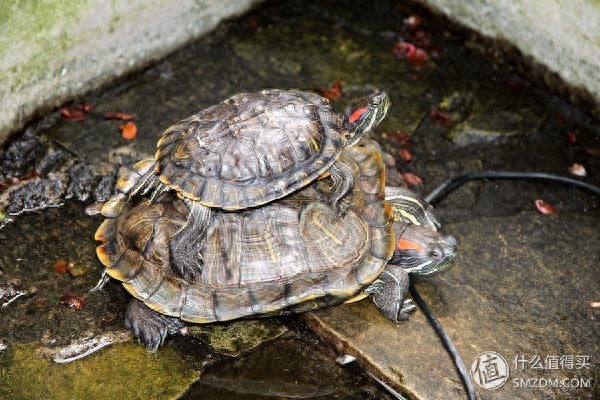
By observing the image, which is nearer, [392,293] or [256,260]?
[256,260]

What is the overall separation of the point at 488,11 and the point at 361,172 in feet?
10.9

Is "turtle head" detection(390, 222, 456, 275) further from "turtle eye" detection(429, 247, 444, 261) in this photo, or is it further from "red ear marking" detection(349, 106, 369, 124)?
"red ear marking" detection(349, 106, 369, 124)

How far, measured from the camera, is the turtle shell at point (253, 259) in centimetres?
529

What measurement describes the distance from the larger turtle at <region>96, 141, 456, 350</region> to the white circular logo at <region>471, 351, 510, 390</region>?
672 mm

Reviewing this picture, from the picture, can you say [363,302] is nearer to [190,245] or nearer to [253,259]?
[253,259]

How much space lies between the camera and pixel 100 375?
5332 millimetres

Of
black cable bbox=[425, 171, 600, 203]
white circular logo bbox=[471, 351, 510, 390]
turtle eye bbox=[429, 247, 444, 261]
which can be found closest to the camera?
white circular logo bbox=[471, 351, 510, 390]

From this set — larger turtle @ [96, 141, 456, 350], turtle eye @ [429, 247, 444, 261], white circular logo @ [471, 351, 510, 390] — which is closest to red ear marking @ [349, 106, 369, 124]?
larger turtle @ [96, 141, 456, 350]

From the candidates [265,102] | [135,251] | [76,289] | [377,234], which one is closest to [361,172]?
[377,234]

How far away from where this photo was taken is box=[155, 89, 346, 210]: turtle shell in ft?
16.5

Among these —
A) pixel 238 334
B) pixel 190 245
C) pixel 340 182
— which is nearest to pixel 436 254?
pixel 340 182

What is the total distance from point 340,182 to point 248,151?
2.80ft

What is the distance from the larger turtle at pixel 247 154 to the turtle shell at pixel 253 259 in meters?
0.14

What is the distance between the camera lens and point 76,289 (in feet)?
19.3
